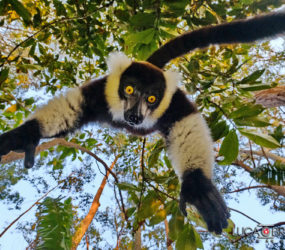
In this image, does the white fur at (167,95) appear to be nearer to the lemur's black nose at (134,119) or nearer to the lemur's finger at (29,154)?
the lemur's black nose at (134,119)

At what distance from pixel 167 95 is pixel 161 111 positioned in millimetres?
171

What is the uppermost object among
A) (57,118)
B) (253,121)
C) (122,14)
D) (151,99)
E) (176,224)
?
(122,14)

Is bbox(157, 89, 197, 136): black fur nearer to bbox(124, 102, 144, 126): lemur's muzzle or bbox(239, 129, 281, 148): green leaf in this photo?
bbox(124, 102, 144, 126): lemur's muzzle

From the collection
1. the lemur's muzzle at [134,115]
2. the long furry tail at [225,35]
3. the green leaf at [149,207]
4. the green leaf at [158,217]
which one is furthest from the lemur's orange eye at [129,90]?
the green leaf at [158,217]

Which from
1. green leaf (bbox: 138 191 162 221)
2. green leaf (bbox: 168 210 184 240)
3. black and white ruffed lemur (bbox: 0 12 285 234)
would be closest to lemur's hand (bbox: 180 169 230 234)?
black and white ruffed lemur (bbox: 0 12 285 234)

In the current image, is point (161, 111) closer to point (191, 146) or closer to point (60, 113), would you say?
point (191, 146)

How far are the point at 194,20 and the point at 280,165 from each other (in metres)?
1.54

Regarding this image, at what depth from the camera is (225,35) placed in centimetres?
207

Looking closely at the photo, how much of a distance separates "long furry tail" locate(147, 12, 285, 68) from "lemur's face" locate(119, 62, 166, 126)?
0.30m

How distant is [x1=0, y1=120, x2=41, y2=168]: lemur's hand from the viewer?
1.63 meters

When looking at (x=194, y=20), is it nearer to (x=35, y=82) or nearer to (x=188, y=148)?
Result: (x=188, y=148)

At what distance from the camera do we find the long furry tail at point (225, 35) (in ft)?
6.19

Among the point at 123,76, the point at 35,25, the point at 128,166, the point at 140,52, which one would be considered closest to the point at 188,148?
the point at 123,76

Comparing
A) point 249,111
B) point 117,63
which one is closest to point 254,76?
point 249,111
